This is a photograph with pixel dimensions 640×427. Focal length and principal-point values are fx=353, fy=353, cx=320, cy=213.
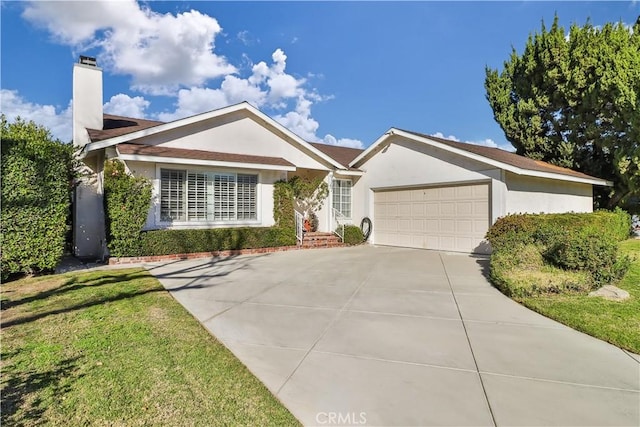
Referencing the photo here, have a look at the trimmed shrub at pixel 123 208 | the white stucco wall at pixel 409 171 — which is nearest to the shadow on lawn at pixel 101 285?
the trimmed shrub at pixel 123 208

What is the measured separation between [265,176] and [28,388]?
1077cm

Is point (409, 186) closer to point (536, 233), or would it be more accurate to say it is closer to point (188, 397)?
point (536, 233)

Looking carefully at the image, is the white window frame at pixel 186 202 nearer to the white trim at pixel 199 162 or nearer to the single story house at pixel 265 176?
the single story house at pixel 265 176

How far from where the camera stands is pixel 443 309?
5746 millimetres

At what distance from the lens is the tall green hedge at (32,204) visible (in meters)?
7.35

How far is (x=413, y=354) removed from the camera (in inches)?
158

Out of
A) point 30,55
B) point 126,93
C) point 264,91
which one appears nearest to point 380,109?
point 264,91

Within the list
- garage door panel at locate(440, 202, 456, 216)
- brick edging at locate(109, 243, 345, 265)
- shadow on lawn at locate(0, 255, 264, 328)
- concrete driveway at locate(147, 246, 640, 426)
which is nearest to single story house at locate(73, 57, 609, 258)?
garage door panel at locate(440, 202, 456, 216)

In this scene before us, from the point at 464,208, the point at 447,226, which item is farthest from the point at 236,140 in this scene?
the point at 464,208

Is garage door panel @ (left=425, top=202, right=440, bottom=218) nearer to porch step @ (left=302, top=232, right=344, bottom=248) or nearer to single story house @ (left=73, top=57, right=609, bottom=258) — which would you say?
single story house @ (left=73, top=57, right=609, bottom=258)

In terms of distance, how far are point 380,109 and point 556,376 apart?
19578 millimetres

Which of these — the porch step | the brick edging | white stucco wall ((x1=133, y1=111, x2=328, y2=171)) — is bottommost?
the brick edging

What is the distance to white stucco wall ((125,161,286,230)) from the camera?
11.1 metres

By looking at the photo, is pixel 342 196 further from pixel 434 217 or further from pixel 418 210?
pixel 434 217
